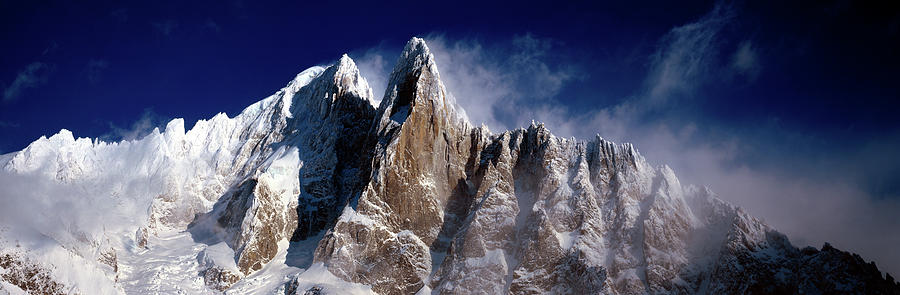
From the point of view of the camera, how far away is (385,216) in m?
115

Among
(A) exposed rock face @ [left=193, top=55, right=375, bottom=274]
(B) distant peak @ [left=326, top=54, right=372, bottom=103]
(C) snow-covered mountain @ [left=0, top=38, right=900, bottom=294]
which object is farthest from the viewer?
(B) distant peak @ [left=326, top=54, right=372, bottom=103]

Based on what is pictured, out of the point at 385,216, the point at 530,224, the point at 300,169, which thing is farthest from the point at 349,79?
the point at 530,224

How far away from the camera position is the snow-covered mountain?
9425 centimetres

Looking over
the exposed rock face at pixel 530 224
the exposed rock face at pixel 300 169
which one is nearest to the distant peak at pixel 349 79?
the exposed rock face at pixel 300 169

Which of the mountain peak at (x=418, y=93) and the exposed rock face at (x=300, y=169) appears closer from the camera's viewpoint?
the exposed rock face at (x=300, y=169)

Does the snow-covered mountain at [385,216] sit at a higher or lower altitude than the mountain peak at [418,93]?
lower

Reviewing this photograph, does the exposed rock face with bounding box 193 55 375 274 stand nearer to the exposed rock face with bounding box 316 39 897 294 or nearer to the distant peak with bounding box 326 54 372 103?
the distant peak with bounding box 326 54 372 103

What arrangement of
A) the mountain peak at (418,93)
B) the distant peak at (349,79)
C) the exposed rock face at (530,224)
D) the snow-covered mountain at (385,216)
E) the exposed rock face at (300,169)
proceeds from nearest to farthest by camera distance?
1. the snow-covered mountain at (385,216)
2. the exposed rock face at (530,224)
3. the exposed rock face at (300,169)
4. the mountain peak at (418,93)
5. the distant peak at (349,79)

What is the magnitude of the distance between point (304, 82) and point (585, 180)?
9283 cm

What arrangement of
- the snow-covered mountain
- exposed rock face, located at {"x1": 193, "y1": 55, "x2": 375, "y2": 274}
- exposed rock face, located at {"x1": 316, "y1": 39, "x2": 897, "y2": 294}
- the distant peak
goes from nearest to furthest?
the snow-covered mountain → exposed rock face, located at {"x1": 316, "y1": 39, "x2": 897, "y2": 294} → exposed rock face, located at {"x1": 193, "y1": 55, "x2": 375, "y2": 274} → the distant peak

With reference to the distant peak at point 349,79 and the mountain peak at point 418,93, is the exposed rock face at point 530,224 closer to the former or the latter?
the mountain peak at point 418,93

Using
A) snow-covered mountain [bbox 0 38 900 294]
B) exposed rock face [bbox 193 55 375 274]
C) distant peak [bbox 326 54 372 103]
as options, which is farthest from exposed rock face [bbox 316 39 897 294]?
distant peak [bbox 326 54 372 103]

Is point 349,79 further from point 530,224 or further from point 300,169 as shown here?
point 530,224

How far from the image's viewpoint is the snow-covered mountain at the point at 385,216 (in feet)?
309
